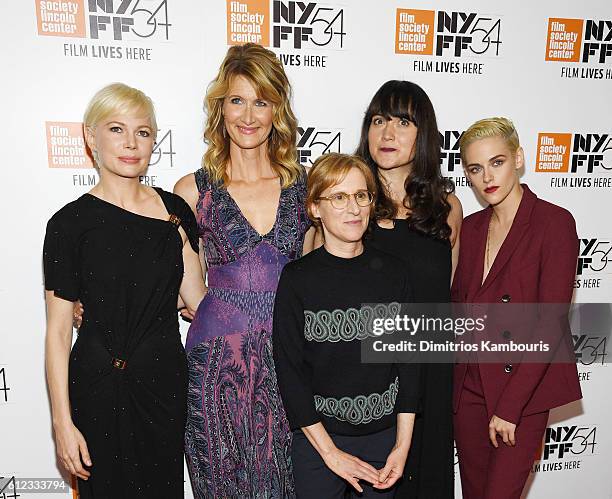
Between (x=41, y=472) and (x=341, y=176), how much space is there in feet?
7.31

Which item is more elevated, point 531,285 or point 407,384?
point 531,285

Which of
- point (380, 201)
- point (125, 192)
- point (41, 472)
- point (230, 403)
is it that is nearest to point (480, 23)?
point (380, 201)

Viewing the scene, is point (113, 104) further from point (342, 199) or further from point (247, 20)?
point (247, 20)

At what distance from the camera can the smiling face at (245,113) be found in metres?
1.92

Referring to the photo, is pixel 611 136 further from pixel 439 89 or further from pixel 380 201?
pixel 380 201

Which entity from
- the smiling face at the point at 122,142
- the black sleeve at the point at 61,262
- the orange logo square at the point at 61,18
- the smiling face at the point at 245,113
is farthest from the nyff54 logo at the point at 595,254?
the orange logo square at the point at 61,18

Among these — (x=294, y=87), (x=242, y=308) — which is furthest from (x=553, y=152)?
(x=242, y=308)

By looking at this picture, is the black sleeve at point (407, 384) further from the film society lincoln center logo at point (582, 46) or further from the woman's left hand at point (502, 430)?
the film society lincoln center logo at point (582, 46)

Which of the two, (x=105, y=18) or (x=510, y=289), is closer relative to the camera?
(x=510, y=289)

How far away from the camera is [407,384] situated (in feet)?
5.85

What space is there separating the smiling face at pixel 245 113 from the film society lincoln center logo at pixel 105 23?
765mm

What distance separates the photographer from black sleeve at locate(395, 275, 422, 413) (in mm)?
1770

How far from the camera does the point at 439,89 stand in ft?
8.87

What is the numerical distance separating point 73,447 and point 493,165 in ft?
5.77
